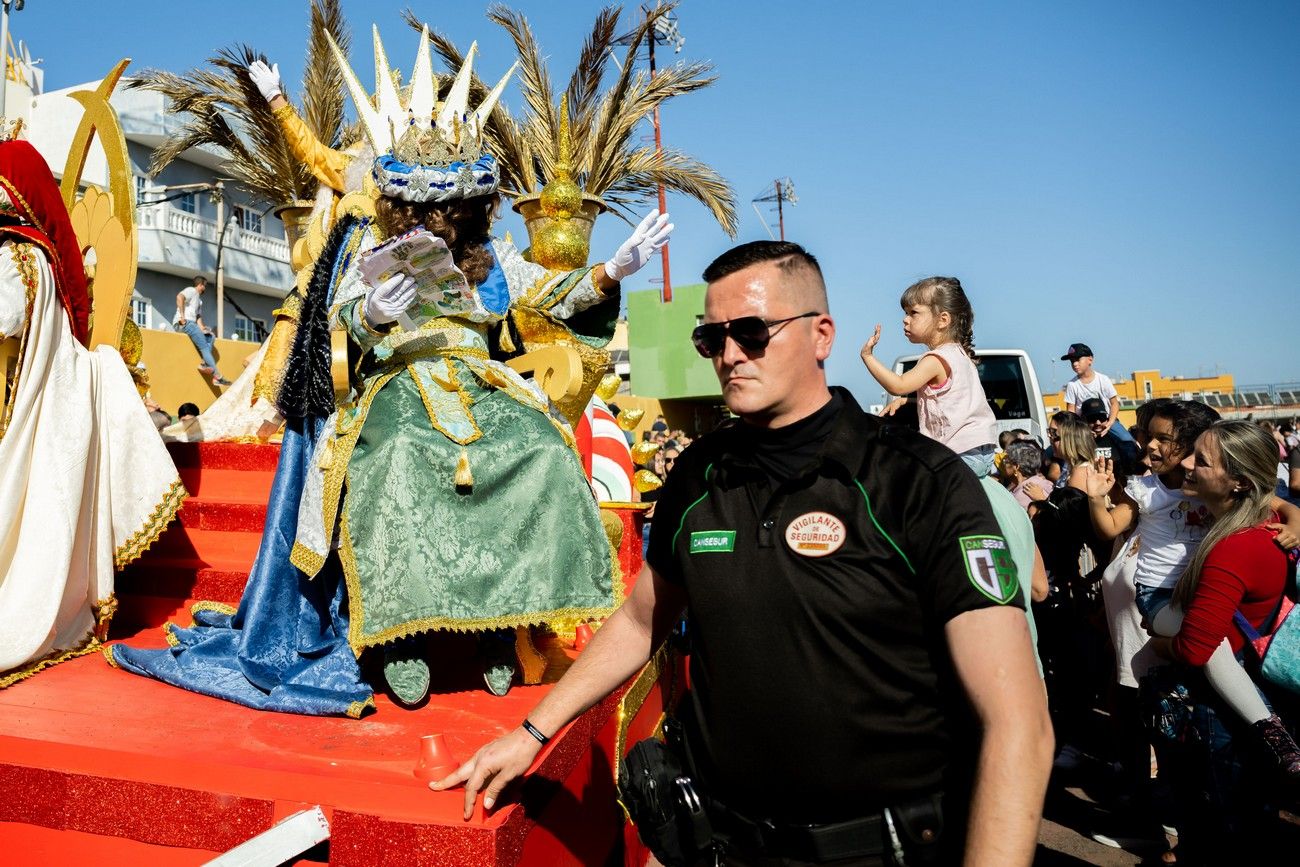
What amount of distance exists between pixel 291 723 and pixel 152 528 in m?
1.67

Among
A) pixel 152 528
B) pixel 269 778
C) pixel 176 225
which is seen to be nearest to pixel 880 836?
pixel 269 778

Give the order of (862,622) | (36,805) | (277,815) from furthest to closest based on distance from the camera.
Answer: (36,805) → (277,815) → (862,622)

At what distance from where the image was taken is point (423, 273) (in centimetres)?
337

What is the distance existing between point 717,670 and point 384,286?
2066mm

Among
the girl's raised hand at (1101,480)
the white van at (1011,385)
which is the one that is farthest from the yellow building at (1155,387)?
the girl's raised hand at (1101,480)

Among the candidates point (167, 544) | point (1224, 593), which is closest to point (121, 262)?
point (167, 544)

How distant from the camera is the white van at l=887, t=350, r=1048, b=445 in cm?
1107

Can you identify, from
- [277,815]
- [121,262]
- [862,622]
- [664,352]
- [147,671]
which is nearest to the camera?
[862,622]

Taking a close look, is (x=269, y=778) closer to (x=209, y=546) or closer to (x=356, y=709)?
(x=356, y=709)

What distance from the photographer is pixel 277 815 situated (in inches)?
94.1

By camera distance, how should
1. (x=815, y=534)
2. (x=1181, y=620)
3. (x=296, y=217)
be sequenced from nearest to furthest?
(x=815, y=534), (x=1181, y=620), (x=296, y=217)

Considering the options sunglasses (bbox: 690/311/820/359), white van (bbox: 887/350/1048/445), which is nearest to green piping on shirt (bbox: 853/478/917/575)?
sunglasses (bbox: 690/311/820/359)

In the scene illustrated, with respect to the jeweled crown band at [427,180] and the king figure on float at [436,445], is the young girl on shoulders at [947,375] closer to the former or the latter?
the king figure on float at [436,445]

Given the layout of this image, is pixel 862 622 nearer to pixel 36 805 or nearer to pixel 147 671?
pixel 36 805
